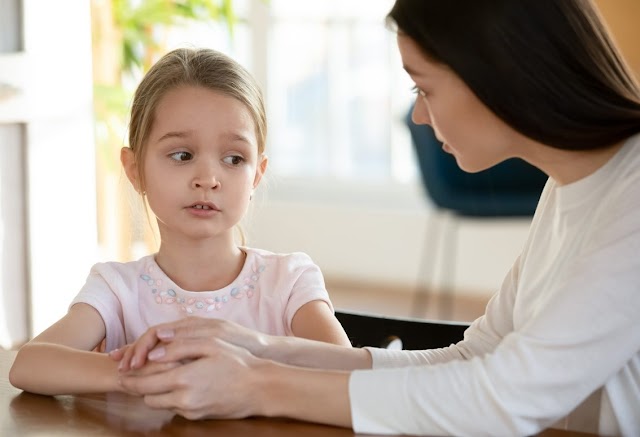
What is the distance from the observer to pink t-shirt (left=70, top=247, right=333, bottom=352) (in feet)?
5.57

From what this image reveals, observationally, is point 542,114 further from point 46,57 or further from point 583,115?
point 46,57

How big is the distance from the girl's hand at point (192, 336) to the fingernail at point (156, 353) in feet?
0.05

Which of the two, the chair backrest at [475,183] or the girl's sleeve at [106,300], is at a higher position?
the chair backrest at [475,183]

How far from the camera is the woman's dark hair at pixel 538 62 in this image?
1.21 meters

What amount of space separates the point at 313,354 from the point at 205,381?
21cm

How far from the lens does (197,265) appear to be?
1730 millimetres

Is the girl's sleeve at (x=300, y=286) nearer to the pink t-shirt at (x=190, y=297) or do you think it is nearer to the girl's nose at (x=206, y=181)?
the pink t-shirt at (x=190, y=297)

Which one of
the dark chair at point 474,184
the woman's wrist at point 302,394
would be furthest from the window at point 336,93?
the woman's wrist at point 302,394

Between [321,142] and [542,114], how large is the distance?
187 inches

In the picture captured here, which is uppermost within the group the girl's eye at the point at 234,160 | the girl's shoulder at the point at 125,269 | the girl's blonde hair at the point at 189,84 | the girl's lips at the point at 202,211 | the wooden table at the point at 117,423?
the girl's blonde hair at the point at 189,84

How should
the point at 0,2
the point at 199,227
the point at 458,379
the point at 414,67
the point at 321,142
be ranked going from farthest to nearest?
the point at 321,142 < the point at 0,2 < the point at 199,227 < the point at 414,67 < the point at 458,379

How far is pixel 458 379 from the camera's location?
1167 millimetres

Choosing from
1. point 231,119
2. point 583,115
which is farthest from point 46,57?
point 583,115

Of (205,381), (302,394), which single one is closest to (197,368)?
(205,381)
